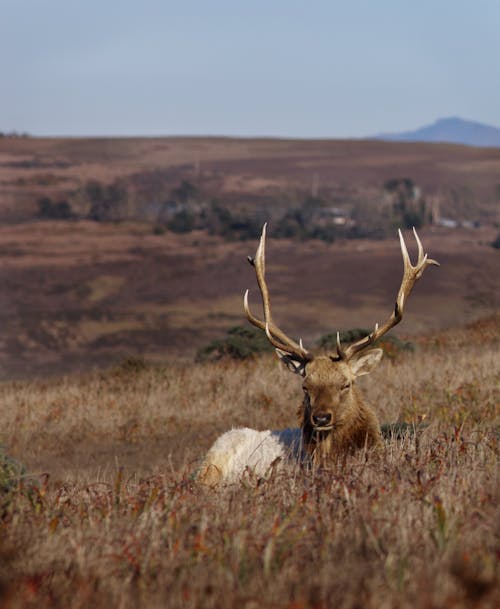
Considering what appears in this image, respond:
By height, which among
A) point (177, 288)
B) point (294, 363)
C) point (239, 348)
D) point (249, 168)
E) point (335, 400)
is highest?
point (294, 363)

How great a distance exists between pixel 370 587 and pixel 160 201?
227ft

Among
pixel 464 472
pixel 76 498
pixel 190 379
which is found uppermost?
pixel 464 472

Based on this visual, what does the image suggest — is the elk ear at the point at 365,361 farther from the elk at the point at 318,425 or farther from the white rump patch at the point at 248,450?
the white rump patch at the point at 248,450

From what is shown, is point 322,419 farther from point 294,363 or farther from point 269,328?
point 269,328

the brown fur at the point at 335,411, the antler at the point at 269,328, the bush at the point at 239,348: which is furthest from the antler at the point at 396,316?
the bush at the point at 239,348

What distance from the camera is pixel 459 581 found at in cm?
385

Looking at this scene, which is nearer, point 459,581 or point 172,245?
point 459,581

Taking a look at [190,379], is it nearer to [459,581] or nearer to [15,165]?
[459,581]

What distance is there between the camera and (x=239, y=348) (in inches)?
793

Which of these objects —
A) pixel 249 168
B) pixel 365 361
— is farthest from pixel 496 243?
pixel 365 361

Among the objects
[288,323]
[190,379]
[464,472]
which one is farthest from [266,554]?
[288,323]

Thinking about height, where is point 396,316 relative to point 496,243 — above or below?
above

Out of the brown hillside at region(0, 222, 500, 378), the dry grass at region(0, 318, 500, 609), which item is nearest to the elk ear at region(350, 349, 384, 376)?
the dry grass at region(0, 318, 500, 609)

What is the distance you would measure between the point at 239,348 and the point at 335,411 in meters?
12.0
